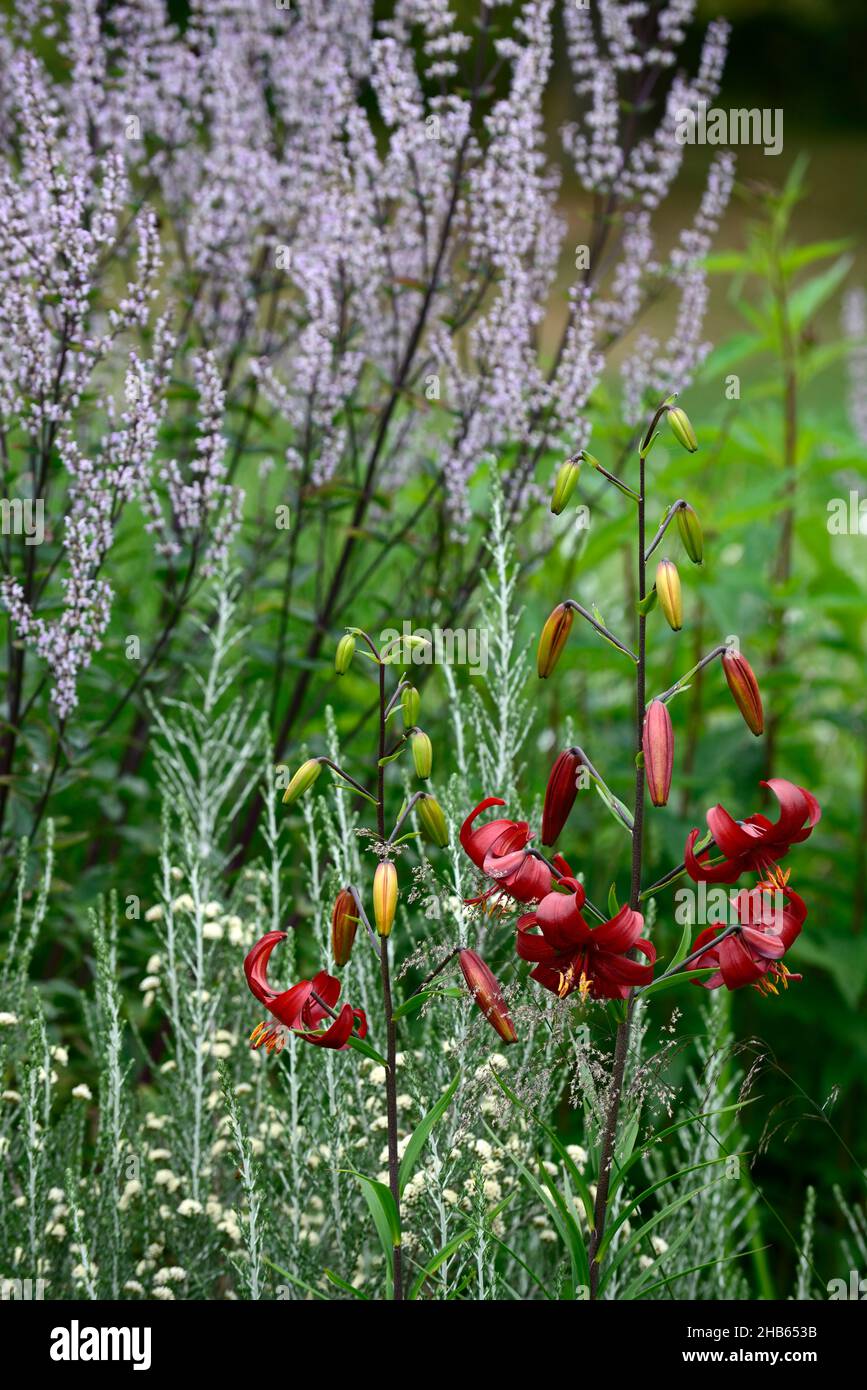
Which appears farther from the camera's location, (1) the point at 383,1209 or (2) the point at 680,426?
(1) the point at 383,1209

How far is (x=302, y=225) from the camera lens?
121 inches

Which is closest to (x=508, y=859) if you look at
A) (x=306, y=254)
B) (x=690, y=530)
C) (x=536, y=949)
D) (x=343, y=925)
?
(x=536, y=949)

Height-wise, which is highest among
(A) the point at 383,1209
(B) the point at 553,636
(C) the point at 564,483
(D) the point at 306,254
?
(D) the point at 306,254

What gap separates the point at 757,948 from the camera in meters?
1.28

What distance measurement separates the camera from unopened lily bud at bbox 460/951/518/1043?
1.29 metres

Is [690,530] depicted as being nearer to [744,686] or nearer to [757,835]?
[744,686]

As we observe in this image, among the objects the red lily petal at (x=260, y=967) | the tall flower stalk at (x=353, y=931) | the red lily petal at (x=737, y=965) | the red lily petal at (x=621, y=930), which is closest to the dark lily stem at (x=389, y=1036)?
the tall flower stalk at (x=353, y=931)

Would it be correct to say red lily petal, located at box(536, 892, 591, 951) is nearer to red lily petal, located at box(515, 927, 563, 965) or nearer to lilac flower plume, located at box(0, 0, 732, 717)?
red lily petal, located at box(515, 927, 563, 965)

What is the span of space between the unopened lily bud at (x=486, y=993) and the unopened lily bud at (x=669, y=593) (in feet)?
1.25

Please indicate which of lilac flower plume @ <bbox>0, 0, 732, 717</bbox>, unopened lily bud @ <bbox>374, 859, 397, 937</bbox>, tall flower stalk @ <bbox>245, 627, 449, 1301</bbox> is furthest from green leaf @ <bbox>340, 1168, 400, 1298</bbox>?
lilac flower plume @ <bbox>0, 0, 732, 717</bbox>

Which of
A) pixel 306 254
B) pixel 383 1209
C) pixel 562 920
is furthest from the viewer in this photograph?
pixel 306 254

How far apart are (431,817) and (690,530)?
38cm

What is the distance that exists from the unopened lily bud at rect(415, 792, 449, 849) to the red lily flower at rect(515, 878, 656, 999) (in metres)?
0.13

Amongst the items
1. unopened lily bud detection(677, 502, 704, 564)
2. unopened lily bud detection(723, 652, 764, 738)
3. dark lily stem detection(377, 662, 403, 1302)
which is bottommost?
dark lily stem detection(377, 662, 403, 1302)
